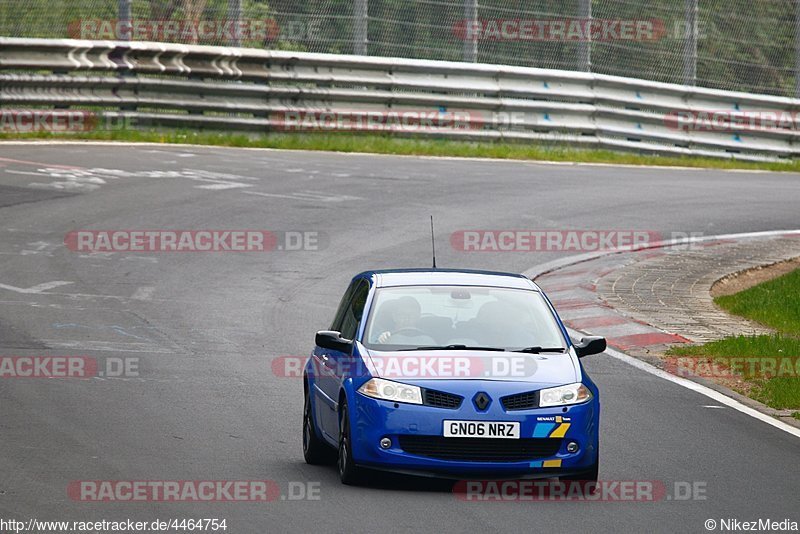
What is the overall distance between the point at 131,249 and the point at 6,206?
2.84 m

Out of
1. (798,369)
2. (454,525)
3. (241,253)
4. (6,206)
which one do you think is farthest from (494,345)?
(6,206)

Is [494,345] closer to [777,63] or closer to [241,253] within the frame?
[241,253]

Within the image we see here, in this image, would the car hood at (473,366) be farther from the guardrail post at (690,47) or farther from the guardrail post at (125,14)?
the guardrail post at (690,47)

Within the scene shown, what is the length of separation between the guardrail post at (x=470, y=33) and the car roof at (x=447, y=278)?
1729cm

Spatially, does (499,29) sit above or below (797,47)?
above

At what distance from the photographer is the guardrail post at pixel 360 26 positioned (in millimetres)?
26652

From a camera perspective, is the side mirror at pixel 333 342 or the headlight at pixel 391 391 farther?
the side mirror at pixel 333 342

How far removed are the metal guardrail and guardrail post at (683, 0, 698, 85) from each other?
0.26 metres

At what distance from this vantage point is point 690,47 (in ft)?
95.5

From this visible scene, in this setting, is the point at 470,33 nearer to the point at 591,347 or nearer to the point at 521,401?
the point at 591,347

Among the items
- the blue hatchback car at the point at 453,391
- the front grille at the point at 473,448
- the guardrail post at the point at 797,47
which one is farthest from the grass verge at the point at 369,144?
the front grille at the point at 473,448

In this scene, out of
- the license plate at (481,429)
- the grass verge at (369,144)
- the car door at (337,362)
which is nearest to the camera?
the license plate at (481,429)

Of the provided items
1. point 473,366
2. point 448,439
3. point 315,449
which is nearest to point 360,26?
point 315,449

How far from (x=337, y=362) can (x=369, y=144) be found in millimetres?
17946
